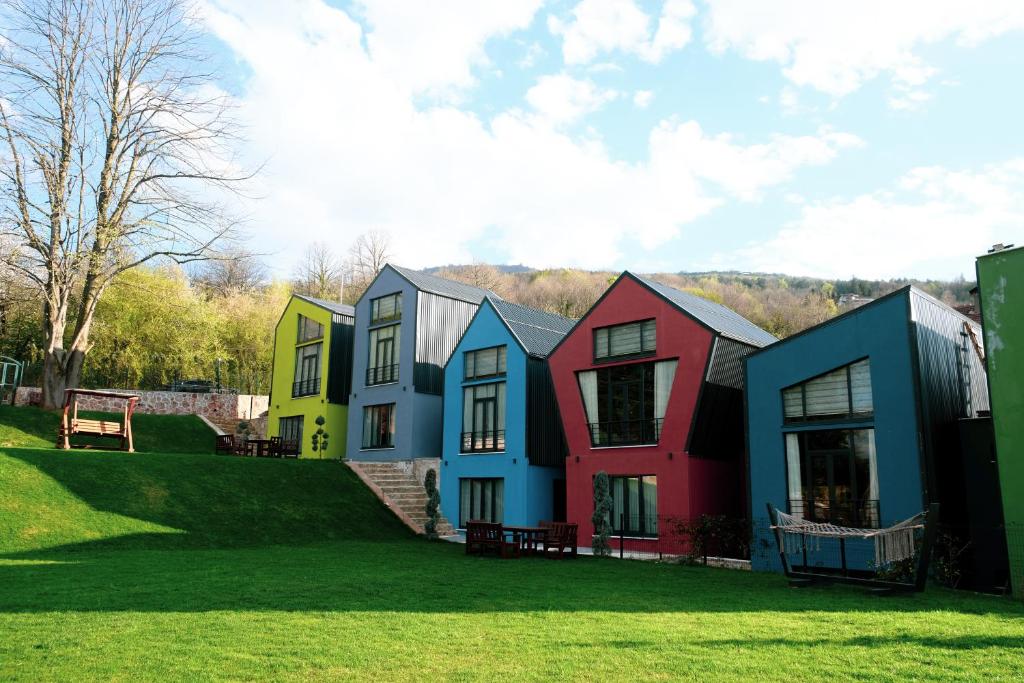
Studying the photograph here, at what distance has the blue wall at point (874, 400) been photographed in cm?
1435

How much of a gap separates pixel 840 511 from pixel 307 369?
23519mm

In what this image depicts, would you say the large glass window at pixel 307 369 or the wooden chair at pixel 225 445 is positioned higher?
the large glass window at pixel 307 369

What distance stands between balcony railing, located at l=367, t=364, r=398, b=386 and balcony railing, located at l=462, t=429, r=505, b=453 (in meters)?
4.97

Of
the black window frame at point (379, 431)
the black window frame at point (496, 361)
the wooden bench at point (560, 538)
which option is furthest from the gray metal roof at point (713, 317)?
the black window frame at point (379, 431)

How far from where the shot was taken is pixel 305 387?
1271 inches

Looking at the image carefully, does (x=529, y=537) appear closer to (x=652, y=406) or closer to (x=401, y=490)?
(x=652, y=406)

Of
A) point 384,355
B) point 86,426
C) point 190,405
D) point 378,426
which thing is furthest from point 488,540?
point 190,405

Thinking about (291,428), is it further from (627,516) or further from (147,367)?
(627,516)

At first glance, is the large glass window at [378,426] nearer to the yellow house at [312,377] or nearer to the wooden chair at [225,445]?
the yellow house at [312,377]

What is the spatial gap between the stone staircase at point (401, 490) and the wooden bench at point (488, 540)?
15.9 feet

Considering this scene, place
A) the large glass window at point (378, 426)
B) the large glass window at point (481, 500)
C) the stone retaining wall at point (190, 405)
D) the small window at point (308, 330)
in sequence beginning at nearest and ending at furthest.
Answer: the large glass window at point (481, 500) → the large glass window at point (378, 426) → the small window at point (308, 330) → the stone retaining wall at point (190, 405)

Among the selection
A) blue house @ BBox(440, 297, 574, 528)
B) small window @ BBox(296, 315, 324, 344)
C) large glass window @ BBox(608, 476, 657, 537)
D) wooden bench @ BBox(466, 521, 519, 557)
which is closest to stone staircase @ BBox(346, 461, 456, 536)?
blue house @ BBox(440, 297, 574, 528)

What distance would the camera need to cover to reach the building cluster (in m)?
14.0

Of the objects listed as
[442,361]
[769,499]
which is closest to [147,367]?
[442,361]
